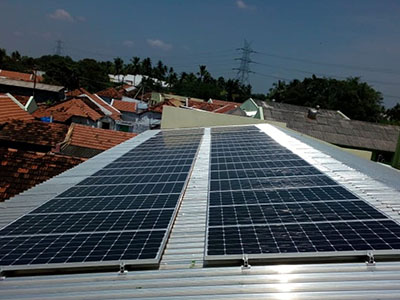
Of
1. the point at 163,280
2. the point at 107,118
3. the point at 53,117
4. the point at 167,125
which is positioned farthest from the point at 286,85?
the point at 163,280

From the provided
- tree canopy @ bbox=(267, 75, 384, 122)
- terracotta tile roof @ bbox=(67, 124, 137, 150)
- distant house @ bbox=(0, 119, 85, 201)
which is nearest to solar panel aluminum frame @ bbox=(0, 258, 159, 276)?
distant house @ bbox=(0, 119, 85, 201)

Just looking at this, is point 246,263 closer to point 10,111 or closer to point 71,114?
point 10,111

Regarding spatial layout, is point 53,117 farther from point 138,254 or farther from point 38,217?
point 138,254

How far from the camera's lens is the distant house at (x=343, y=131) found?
109ft

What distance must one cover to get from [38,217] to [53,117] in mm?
34859

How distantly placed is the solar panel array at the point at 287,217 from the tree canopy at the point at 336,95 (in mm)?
67541

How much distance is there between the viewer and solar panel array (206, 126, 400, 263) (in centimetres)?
424

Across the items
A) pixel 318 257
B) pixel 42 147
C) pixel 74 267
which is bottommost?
pixel 42 147

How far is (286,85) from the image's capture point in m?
93.5

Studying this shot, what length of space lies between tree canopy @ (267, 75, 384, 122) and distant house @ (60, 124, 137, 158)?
6003cm

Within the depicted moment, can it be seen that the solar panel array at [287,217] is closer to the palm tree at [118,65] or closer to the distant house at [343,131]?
the distant house at [343,131]

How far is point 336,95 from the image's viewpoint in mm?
76938

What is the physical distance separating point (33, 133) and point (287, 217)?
19.4m

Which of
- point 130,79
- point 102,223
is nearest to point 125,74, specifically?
Answer: point 130,79
